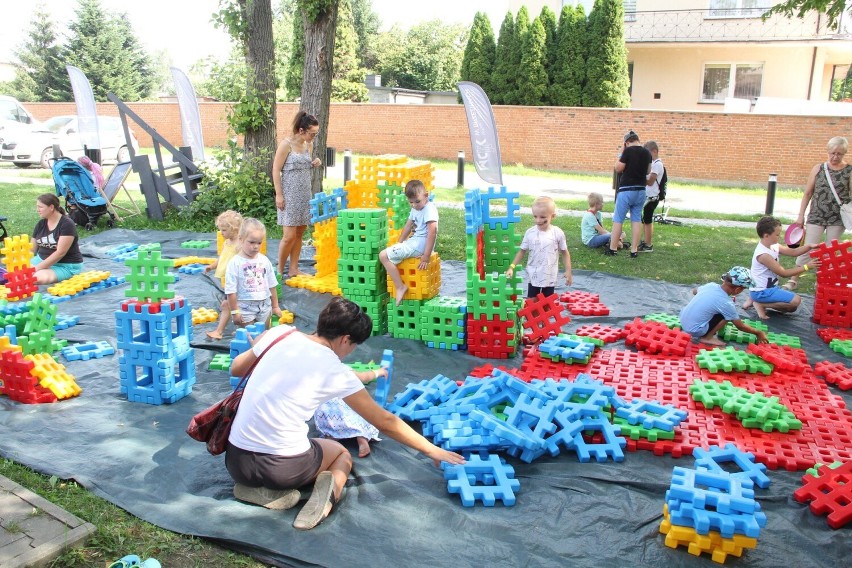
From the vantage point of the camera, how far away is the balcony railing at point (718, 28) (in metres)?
26.5

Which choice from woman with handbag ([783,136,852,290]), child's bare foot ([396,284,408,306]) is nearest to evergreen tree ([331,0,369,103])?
woman with handbag ([783,136,852,290])

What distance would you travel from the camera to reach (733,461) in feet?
13.3

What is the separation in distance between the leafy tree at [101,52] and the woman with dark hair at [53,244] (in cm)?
3227

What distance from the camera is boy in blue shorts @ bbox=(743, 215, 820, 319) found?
665 centimetres

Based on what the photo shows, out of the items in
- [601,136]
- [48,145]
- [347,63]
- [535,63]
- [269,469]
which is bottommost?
[269,469]

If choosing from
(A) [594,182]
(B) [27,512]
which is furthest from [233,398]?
(A) [594,182]

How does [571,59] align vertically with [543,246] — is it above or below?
above

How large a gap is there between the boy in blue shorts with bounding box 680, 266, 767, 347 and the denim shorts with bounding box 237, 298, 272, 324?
12.2 ft

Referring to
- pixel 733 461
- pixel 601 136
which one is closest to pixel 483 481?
pixel 733 461

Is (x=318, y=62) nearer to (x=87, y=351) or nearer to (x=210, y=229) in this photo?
(x=210, y=229)

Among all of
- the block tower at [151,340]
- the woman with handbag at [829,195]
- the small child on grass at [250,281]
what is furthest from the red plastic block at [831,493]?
the woman with handbag at [829,195]

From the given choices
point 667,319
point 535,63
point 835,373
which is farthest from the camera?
point 535,63

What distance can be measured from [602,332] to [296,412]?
12.1 ft

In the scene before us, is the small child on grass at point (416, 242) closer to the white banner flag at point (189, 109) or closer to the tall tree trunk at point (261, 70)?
the tall tree trunk at point (261, 70)
